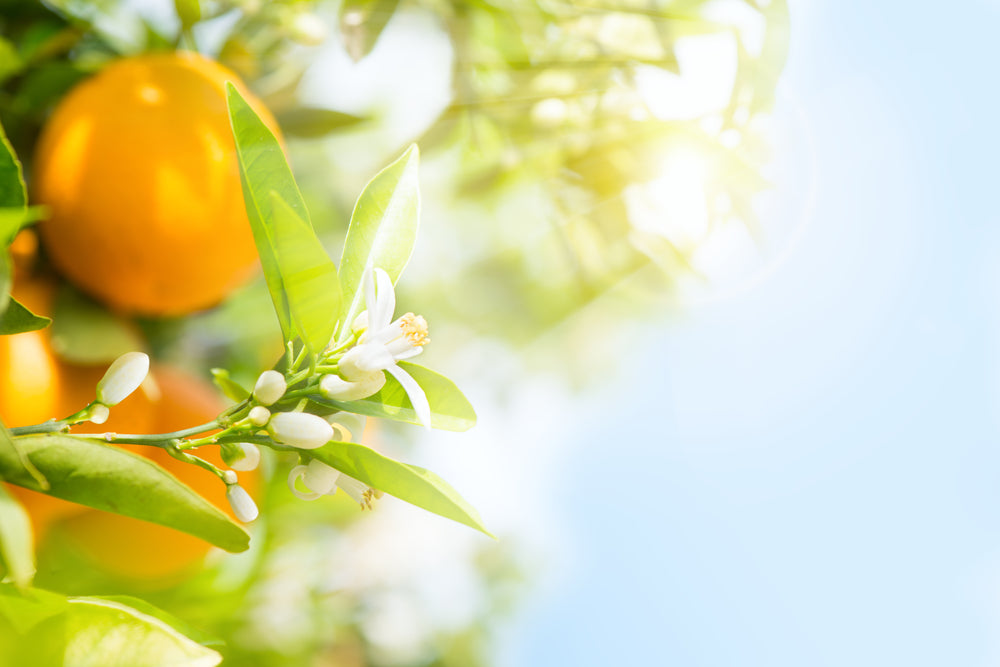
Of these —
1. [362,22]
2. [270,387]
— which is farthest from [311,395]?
[362,22]

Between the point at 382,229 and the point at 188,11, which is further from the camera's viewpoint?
the point at 188,11

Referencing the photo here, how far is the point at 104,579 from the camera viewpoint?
453 millimetres

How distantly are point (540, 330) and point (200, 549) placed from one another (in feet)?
1.32

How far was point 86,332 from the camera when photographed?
1.44 ft

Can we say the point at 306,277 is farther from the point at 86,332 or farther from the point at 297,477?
the point at 86,332

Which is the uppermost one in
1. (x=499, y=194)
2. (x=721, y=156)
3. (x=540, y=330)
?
(x=721, y=156)

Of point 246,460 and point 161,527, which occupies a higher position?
point 246,460

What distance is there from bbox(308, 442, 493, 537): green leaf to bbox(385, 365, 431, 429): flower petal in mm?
16

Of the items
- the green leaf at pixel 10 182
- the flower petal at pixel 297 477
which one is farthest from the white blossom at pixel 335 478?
the green leaf at pixel 10 182

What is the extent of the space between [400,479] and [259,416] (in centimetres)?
5

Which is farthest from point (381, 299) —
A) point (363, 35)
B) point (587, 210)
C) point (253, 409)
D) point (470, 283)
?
point (470, 283)

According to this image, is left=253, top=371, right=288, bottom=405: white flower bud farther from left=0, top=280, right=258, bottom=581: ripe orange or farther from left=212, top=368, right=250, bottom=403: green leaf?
left=0, top=280, right=258, bottom=581: ripe orange

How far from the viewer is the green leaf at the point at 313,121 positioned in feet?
1.76

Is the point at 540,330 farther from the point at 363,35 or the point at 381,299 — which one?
the point at 381,299
